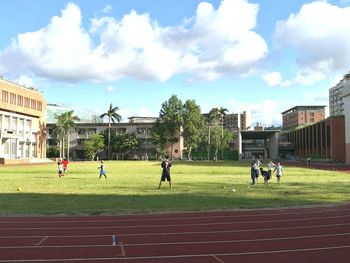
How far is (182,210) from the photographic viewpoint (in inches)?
730

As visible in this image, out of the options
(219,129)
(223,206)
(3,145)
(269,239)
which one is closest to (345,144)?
(219,129)

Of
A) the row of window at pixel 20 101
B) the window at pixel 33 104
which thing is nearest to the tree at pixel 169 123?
the row of window at pixel 20 101

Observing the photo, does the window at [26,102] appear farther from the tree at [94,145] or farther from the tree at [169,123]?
the tree at [169,123]

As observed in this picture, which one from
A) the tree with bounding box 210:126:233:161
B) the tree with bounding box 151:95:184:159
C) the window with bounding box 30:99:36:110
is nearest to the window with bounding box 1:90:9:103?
the window with bounding box 30:99:36:110

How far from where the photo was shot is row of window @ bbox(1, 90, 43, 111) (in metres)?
102

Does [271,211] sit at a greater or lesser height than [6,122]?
lesser

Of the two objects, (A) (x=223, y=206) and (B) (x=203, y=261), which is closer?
(B) (x=203, y=261)

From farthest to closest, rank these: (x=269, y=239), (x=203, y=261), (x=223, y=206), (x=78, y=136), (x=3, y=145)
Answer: (x=78, y=136) < (x=3, y=145) < (x=223, y=206) < (x=269, y=239) < (x=203, y=261)

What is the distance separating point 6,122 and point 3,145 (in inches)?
198

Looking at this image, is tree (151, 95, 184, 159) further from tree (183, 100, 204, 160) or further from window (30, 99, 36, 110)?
window (30, 99, 36, 110)

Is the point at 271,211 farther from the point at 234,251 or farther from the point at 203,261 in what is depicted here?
the point at 203,261

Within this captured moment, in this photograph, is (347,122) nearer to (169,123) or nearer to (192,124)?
(192,124)

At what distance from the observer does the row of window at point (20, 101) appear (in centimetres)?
10212

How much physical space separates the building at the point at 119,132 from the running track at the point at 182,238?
124733 mm
